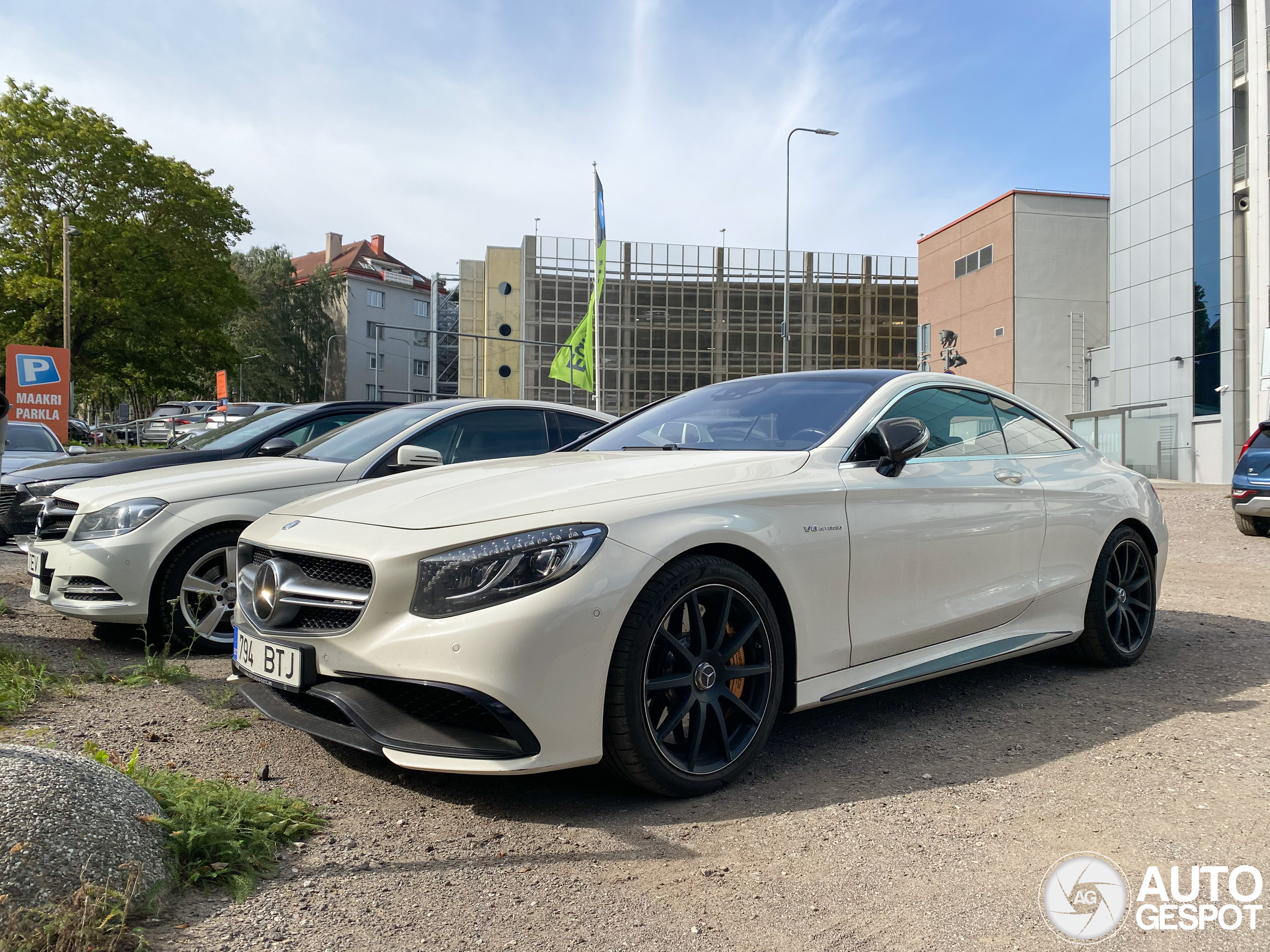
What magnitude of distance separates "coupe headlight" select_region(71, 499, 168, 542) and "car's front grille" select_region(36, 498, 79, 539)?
21 cm

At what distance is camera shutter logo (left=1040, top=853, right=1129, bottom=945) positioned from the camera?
2412 mm

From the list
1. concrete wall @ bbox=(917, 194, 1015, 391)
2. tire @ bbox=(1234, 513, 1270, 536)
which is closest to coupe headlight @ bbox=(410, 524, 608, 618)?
tire @ bbox=(1234, 513, 1270, 536)


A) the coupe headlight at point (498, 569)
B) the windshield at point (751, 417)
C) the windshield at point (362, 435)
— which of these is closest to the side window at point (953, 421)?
the windshield at point (751, 417)

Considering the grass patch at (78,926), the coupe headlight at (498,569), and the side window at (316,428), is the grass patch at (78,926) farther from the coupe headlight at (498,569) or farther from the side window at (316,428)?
the side window at (316,428)

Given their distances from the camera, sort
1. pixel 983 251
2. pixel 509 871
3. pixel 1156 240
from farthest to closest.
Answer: pixel 983 251 → pixel 1156 240 → pixel 509 871

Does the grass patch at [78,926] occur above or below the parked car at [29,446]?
below

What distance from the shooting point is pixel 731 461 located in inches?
143

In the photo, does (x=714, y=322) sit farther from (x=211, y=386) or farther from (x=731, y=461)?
(x=731, y=461)

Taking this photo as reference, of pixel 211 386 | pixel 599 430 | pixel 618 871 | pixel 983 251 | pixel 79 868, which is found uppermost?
pixel 983 251

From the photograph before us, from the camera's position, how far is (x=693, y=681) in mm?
3164

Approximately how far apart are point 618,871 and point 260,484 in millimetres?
3517

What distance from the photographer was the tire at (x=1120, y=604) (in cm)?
494

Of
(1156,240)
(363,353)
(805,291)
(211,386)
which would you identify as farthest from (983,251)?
(363,353)

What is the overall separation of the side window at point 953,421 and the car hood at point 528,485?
0.69 meters
